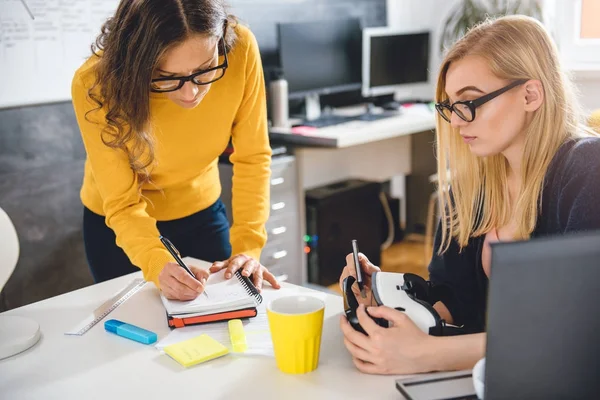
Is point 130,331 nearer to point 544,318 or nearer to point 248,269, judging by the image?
point 248,269

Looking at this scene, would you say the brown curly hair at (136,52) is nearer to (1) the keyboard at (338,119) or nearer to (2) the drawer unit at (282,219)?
(2) the drawer unit at (282,219)

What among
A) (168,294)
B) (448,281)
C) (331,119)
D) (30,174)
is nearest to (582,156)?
(448,281)

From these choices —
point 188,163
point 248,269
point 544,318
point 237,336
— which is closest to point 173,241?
point 188,163

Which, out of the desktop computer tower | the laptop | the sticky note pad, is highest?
the laptop

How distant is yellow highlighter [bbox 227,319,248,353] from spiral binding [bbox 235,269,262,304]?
8cm

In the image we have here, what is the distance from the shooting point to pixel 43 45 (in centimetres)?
276

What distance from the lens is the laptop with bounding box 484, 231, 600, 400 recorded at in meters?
0.72

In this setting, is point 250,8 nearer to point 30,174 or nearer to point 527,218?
point 30,174

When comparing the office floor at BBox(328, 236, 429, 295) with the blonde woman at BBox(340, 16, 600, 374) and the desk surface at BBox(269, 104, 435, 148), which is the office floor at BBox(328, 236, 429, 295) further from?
the blonde woman at BBox(340, 16, 600, 374)

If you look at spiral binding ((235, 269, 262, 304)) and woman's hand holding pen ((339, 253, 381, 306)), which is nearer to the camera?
woman's hand holding pen ((339, 253, 381, 306))

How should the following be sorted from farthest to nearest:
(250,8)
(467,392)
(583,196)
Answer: (250,8) < (583,196) < (467,392)

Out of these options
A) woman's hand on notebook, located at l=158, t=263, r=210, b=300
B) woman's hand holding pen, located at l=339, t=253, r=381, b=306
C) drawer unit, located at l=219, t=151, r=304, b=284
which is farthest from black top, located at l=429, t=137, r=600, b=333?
drawer unit, located at l=219, t=151, r=304, b=284

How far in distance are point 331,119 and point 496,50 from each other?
241cm

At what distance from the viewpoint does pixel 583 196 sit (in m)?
1.21
